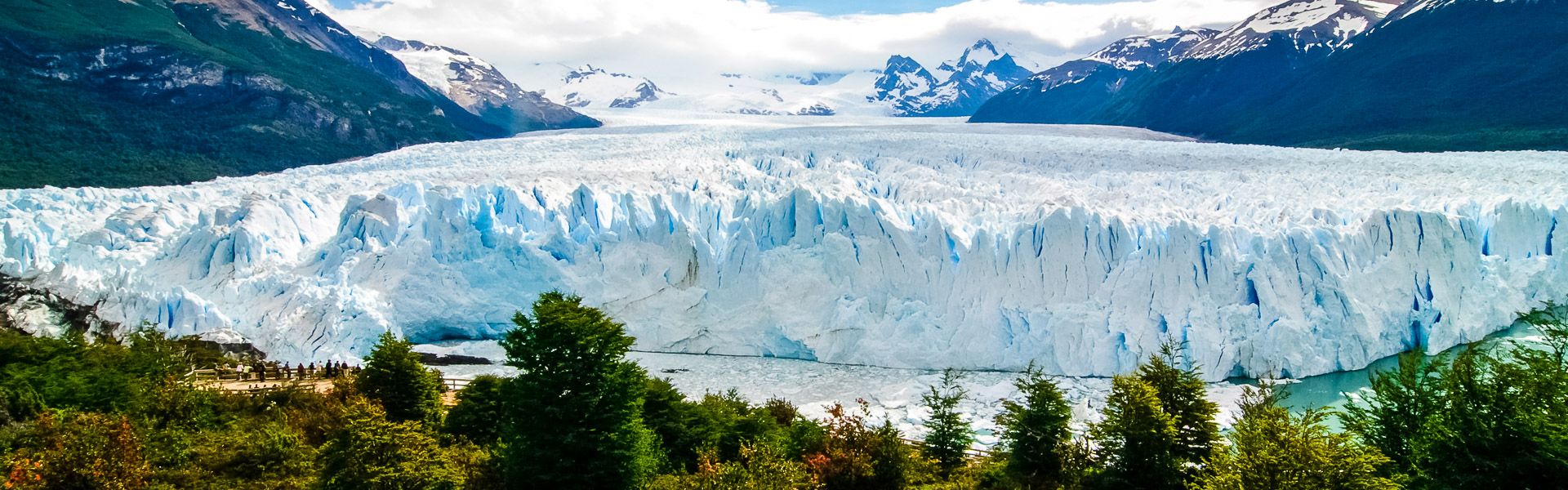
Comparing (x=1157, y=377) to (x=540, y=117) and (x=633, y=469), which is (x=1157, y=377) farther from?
(x=540, y=117)

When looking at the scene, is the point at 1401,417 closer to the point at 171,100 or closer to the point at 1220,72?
the point at 171,100

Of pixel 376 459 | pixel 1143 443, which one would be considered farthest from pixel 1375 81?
pixel 376 459

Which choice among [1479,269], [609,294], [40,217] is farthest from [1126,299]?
[40,217]

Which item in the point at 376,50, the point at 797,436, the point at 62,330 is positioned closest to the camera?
the point at 797,436

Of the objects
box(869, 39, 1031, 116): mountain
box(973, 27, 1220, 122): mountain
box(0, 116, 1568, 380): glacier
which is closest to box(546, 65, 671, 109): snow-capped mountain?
box(869, 39, 1031, 116): mountain

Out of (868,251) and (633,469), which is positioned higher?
(868,251)

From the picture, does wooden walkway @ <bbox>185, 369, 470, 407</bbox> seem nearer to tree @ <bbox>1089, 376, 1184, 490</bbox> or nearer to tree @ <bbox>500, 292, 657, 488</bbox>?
tree @ <bbox>500, 292, 657, 488</bbox>
